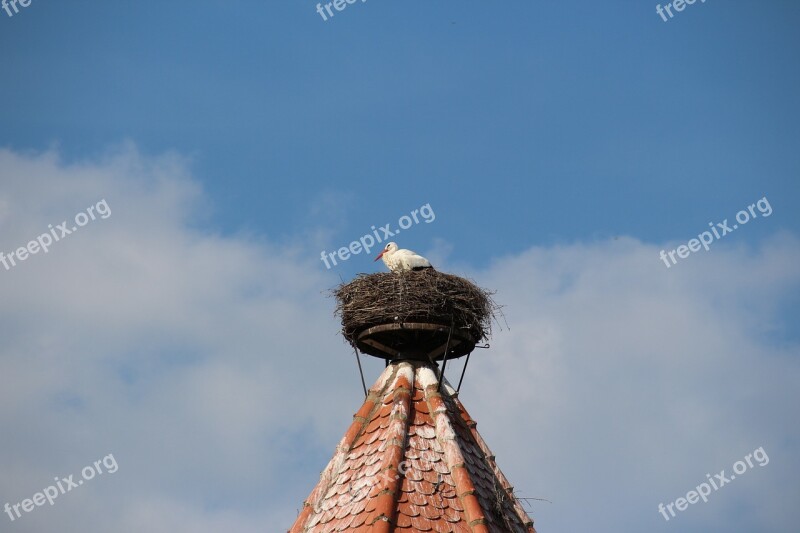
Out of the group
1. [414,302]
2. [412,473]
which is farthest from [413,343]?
[412,473]

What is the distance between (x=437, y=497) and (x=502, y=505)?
2.85 feet

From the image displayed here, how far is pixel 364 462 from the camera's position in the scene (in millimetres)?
12492

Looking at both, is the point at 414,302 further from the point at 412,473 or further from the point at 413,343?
the point at 412,473

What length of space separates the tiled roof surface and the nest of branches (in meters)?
0.60

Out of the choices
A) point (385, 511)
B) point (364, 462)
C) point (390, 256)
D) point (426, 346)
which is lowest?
point (385, 511)

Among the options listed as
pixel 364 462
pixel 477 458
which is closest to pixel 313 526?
pixel 364 462

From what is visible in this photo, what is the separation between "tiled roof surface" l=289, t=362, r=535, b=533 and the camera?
11562 millimetres

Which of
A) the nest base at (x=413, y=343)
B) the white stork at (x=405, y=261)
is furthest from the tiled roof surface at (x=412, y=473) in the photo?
the white stork at (x=405, y=261)

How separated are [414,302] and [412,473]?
2099mm

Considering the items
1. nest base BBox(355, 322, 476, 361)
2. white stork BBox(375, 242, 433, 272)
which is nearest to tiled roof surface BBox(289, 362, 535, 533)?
nest base BBox(355, 322, 476, 361)

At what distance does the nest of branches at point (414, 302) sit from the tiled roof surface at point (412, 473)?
605 millimetres

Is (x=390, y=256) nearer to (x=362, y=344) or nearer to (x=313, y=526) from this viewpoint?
(x=362, y=344)

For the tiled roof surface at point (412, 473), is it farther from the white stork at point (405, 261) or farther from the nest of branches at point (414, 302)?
the white stork at point (405, 261)

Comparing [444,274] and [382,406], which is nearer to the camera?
[382,406]
